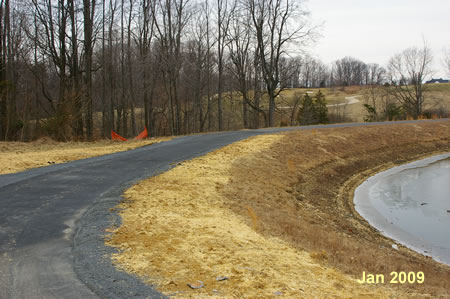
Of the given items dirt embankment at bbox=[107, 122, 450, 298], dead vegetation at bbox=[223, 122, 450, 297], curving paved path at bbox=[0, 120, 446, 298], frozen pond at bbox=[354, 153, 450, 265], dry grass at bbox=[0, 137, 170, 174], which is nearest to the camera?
curving paved path at bbox=[0, 120, 446, 298]

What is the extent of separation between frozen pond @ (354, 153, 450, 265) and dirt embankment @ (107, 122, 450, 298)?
1.93 ft

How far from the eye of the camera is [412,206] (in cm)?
1332

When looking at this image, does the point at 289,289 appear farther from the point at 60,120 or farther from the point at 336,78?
the point at 336,78

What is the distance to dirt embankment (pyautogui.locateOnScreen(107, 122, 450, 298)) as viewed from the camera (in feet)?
16.1

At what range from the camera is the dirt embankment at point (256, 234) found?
4902mm

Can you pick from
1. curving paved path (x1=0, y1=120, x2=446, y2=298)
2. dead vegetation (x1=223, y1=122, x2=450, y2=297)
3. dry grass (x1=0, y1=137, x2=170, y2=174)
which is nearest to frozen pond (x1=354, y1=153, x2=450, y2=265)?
dead vegetation (x1=223, y1=122, x2=450, y2=297)

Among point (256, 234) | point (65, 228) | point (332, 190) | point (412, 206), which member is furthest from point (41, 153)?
point (412, 206)

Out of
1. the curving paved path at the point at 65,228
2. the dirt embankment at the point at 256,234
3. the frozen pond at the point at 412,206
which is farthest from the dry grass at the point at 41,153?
the frozen pond at the point at 412,206

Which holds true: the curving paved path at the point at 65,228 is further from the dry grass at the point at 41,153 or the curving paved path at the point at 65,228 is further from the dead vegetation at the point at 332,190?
the dead vegetation at the point at 332,190

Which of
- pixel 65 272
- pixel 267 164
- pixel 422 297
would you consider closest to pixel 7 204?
pixel 65 272

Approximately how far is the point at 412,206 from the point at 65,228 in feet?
36.6

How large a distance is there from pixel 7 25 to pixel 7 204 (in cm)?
2536

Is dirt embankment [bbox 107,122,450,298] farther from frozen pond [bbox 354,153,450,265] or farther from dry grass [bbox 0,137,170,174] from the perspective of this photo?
dry grass [bbox 0,137,170,174]

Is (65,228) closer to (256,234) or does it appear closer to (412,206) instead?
(256,234)
